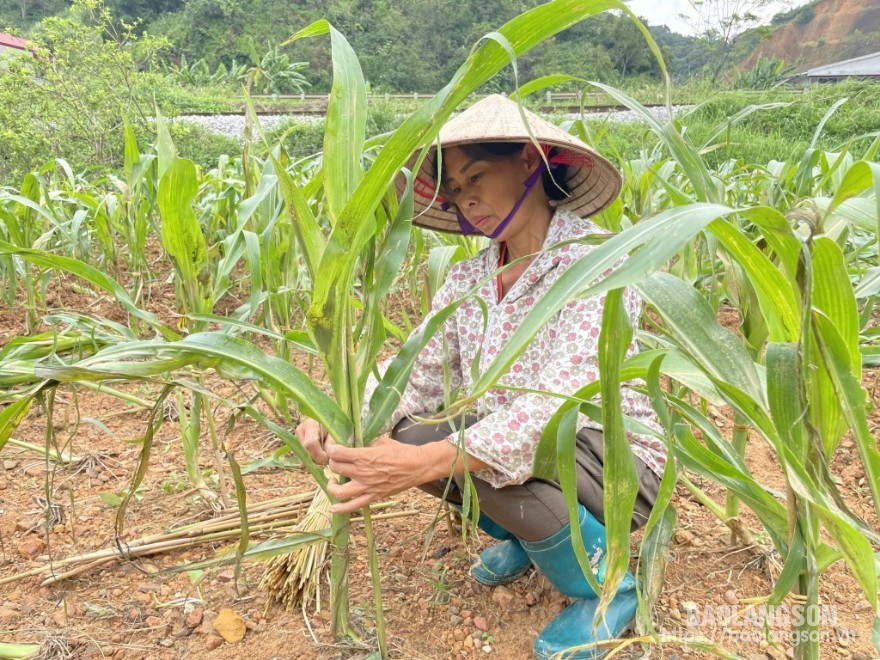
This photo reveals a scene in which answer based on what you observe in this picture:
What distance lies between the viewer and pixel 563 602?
1.17 m

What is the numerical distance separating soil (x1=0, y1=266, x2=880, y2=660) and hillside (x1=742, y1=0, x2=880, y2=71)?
1568 inches

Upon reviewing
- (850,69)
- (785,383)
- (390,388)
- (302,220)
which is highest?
(850,69)

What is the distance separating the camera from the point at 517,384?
3.63ft

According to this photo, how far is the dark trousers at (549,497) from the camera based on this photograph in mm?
1014

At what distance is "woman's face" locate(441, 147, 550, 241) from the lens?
107 centimetres

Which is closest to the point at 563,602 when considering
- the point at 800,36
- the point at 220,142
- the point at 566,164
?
the point at 566,164

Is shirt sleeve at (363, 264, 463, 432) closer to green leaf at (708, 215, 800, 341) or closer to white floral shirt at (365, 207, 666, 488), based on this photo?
white floral shirt at (365, 207, 666, 488)

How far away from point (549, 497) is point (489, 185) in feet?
1.73

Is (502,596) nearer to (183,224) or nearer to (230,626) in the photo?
(230,626)

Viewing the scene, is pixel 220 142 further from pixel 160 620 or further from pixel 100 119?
pixel 160 620

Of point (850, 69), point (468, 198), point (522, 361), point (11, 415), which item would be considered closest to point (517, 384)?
point (522, 361)

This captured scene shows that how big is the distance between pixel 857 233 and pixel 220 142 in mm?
10470

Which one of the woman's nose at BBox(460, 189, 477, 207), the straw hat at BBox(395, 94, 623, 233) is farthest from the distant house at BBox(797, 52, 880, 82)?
the woman's nose at BBox(460, 189, 477, 207)

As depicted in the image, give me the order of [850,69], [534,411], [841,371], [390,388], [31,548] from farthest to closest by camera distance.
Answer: [850,69], [31,548], [534,411], [390,388], [841,371]
